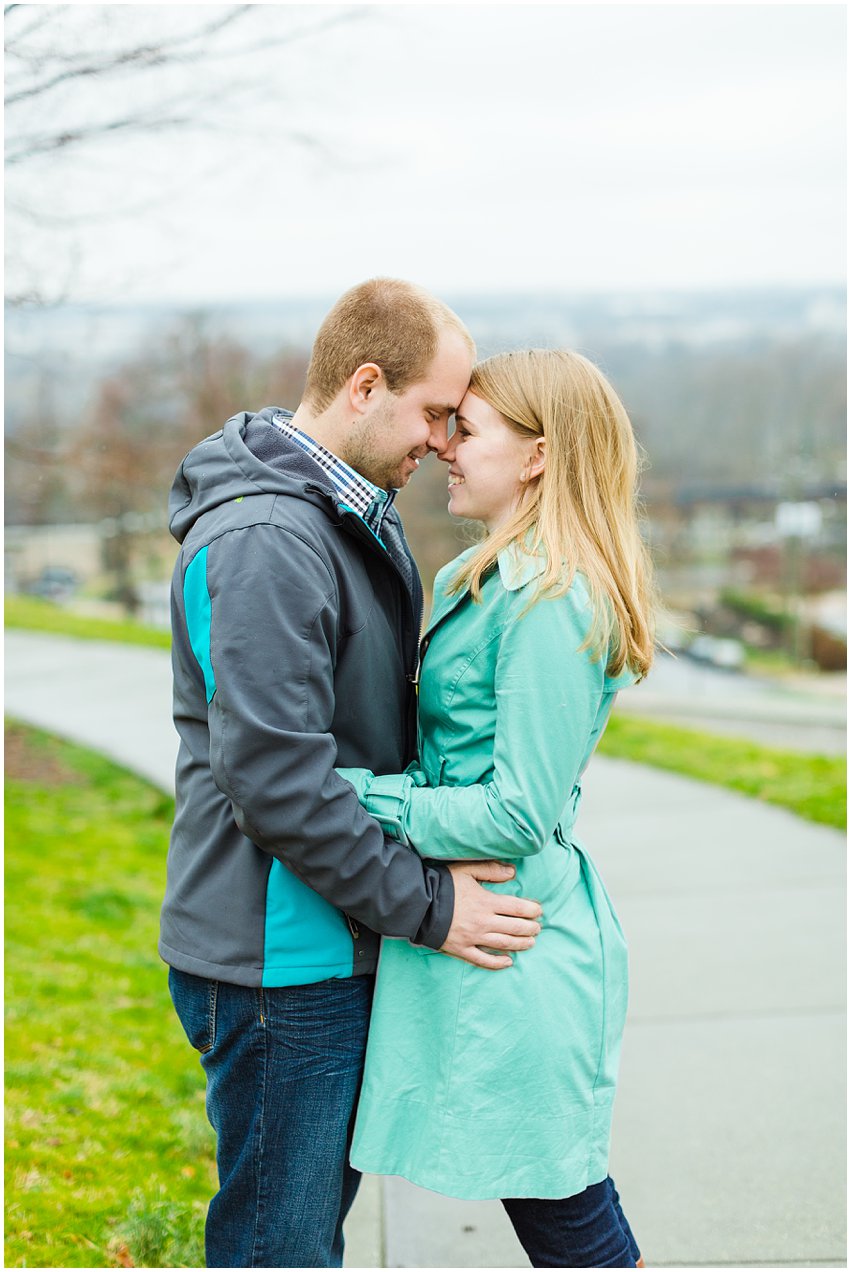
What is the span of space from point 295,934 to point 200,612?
1.80 feet

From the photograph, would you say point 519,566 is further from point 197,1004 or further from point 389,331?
point 197,1004

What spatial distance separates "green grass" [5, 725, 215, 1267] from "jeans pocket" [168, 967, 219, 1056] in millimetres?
904

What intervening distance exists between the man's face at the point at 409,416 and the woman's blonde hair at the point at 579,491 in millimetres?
58

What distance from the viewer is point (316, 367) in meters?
2.17

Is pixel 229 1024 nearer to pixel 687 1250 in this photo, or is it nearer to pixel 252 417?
pixel 252 417

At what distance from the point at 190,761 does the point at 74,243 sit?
389 cm

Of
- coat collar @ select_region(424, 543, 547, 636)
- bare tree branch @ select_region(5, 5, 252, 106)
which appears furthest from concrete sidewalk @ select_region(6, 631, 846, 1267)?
bare tree branch @ select_region(5, 5, 252, 106)

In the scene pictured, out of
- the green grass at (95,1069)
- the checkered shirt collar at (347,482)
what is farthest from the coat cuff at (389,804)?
the green grass at (95,1069)

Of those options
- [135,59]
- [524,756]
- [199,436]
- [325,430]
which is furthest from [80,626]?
[524,756]

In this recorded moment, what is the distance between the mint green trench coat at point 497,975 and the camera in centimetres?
192

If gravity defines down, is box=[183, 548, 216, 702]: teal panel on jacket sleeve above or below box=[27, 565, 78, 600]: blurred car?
above

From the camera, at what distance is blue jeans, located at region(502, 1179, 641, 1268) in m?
2.07

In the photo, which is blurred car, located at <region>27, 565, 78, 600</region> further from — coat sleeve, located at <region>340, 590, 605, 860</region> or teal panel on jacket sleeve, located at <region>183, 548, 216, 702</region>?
coat sleeve, located at <region>340, 590, 605, 860</region>

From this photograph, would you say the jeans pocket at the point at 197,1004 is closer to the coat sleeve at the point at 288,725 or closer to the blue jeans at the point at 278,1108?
the blue jeans at the point at 278,1108
